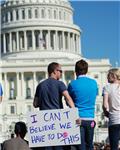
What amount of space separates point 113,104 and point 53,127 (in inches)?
51.7

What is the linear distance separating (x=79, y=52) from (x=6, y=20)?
15.4m

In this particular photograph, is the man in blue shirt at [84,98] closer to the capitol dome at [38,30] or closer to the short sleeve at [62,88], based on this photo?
the short sleeve at [62,88]

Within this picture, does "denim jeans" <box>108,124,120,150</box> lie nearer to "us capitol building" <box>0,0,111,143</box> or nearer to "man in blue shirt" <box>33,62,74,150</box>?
"man in blue shirt" <box>33,62,74,150</box>

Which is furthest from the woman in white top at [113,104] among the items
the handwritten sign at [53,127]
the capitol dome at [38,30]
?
the capitol dome at [38,30]

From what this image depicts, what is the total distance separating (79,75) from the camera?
574 inches

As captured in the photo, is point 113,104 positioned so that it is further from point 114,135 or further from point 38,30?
point 38,30

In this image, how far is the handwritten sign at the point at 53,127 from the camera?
14.0 metres

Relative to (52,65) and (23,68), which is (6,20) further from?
(52,65)

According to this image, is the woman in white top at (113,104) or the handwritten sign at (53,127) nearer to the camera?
the handwritten sign at (53,127)


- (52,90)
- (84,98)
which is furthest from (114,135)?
(52,90)

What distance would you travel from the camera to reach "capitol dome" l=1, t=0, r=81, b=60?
141 meters

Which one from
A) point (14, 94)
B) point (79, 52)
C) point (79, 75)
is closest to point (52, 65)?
point (79, 75)

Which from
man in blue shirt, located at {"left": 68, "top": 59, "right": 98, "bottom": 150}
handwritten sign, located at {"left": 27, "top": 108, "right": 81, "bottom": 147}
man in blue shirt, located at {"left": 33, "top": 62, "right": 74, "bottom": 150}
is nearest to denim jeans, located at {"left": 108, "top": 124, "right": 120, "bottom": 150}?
man in blue shirt, located at {"left": 68, "top": 59, "right": 98, "bottom": 150}

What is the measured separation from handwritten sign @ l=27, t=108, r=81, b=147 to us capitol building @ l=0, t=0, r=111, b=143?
98.9m
